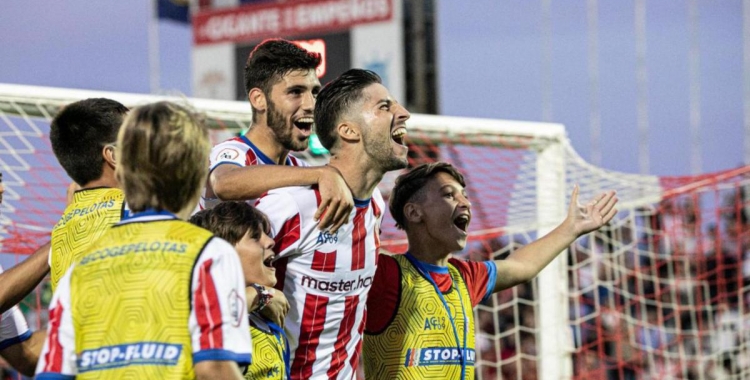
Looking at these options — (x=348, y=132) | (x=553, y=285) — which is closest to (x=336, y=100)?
(x=348, y=132)

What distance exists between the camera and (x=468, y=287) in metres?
4.36

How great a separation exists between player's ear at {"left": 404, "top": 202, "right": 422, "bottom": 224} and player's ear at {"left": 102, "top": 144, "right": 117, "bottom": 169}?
4.19 ft

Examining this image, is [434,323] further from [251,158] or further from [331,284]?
[251,158]

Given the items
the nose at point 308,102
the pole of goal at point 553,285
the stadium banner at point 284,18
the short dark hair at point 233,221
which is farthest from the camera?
the stadium banner at point 284,18

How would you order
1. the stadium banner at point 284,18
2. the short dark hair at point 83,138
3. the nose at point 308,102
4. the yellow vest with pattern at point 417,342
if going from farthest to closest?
the stadium banner at point 284,18 → the nose at point 308,102 → the yellow vest with pattern at point 417,342 → the short dark hair at point 83,138

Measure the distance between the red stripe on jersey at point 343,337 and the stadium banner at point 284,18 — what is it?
12.3 metres

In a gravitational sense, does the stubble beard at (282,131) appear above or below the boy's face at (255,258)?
above

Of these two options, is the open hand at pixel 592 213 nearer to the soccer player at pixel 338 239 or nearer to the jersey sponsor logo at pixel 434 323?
the jersey sponsor logo at pixel 434 323

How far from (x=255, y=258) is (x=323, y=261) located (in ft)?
1.22

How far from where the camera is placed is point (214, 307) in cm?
244

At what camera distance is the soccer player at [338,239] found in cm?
359

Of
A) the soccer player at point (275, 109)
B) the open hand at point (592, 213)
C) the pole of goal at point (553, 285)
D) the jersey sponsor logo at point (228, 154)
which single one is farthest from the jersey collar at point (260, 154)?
the pole of goal at point (553, 285)

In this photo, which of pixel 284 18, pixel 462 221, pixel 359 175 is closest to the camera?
pixel 359 175

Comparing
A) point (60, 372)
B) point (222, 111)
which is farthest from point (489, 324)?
point (60, 372)
